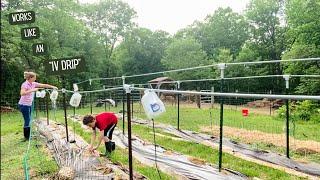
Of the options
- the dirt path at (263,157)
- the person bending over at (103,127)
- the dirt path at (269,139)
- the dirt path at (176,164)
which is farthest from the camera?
the dirt path at (269,139)

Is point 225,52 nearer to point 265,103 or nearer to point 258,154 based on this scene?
point 265,103

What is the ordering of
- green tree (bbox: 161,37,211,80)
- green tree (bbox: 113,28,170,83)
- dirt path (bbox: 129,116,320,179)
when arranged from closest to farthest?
dirt path (bbox: 129,116,320,179), green tree (bbox: 161,37,211,80), green tree (bbox: 113,28,170,83)

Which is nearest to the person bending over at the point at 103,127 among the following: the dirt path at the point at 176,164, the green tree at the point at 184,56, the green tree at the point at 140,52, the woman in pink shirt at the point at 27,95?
the dirt path at the point at 176,164

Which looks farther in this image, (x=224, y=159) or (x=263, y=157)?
(x=263, y=157)

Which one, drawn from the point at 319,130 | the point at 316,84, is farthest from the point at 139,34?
the point at 319,130

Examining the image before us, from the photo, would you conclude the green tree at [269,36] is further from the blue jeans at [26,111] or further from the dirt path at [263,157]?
the blue jeans at [26,111]

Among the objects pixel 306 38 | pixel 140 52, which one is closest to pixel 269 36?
→ pixel 306 38

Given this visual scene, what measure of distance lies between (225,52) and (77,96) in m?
22.5

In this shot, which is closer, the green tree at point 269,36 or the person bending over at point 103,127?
the person bending over at point 103,127

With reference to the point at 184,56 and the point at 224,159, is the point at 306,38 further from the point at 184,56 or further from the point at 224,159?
the point at 184,56

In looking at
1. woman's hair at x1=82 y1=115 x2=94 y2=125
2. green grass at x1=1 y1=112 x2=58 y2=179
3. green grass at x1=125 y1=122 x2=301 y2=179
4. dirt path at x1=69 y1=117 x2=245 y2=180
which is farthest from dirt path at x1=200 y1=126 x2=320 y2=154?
green grass at x1=1 y1=112 x2=58 y2=179

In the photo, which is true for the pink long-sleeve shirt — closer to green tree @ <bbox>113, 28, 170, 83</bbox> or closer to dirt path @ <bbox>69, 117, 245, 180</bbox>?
dirt path @ <bbox>69, 117, 245, 180</bbox>

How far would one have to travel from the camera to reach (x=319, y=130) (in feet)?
27.8

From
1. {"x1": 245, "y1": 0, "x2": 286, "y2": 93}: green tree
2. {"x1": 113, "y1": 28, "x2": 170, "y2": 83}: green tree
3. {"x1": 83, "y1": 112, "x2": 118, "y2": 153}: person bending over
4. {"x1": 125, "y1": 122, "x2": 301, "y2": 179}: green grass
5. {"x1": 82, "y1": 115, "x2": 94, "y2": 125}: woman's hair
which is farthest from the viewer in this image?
{"x1": 113, "y1": 28, "x2": 170, "y2": 83}: green tree
